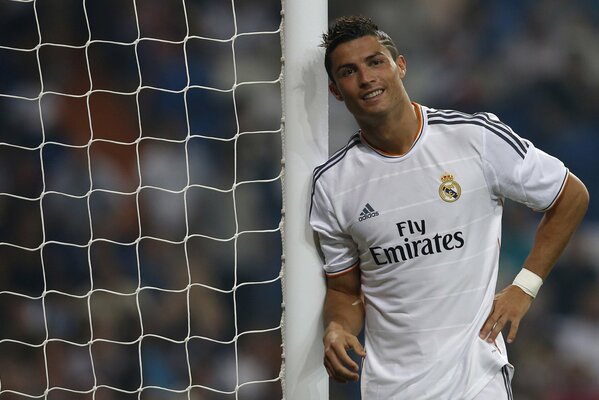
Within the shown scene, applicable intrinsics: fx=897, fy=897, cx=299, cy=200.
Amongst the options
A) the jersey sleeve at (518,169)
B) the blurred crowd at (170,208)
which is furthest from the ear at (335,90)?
the blurred crowd at (170,208)

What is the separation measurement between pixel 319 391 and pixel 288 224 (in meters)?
0.32

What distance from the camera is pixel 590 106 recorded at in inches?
127

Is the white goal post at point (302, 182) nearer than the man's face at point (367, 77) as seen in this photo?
No

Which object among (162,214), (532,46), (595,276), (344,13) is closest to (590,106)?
(532,46)

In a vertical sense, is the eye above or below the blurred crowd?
above

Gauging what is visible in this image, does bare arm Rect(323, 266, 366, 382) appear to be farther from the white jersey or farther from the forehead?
the forehead

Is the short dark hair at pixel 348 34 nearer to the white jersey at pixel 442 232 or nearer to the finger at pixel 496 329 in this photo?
the white jersey at pixel 442 232

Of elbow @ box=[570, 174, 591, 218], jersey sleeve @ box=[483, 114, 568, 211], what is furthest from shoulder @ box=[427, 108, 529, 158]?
elbow @ box=[570, 174, 591, 218]

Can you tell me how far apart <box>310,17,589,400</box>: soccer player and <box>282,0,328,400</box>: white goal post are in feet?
0.24

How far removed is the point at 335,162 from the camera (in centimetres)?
161

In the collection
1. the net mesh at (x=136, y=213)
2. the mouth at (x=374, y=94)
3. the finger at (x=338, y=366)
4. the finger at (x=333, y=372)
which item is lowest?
the net mesh at (x=136, y=213)

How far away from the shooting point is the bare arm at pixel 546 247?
154cm

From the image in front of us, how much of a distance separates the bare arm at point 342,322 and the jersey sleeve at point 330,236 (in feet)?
0.07

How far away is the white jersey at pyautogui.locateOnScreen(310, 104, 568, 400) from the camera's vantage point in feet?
5.01
